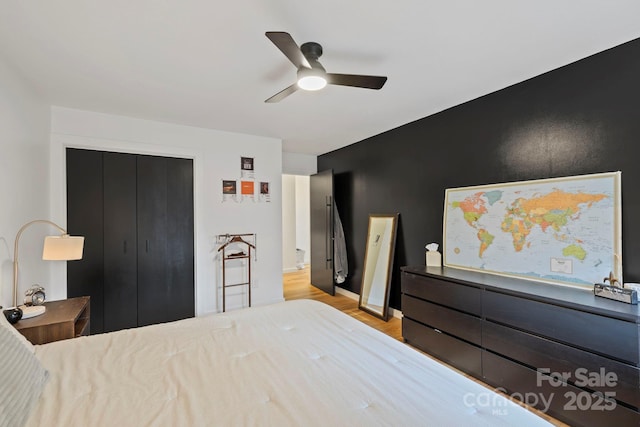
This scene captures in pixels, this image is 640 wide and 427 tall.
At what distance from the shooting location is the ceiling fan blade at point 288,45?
1.46 metres

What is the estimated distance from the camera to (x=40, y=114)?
2.65 metres

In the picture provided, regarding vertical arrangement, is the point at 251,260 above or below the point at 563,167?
below

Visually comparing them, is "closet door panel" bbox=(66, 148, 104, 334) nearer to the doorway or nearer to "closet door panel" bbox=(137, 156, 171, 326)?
"closet door panel" bbox=(137, 156, 171, 326)

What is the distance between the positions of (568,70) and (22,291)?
15.1ft

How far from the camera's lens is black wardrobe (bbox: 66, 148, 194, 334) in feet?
10.2

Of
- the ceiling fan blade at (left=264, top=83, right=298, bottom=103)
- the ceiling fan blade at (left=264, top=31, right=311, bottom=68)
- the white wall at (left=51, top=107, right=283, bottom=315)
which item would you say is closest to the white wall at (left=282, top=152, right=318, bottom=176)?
the white wall at (left=51, top=107, right=283, bottom=315)

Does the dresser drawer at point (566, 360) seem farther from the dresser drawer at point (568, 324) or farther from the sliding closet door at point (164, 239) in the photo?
the sliding closet door at point (164, 239)

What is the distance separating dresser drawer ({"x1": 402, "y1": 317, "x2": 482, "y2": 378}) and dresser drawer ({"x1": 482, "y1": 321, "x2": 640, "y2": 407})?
19 centimetres

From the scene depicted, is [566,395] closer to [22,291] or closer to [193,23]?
[193,23]

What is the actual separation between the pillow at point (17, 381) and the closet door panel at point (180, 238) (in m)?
2.39

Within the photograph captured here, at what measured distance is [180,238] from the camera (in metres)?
3.56

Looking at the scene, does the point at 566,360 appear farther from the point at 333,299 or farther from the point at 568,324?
the point at 333,299

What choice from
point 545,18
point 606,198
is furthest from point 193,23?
point 606,198

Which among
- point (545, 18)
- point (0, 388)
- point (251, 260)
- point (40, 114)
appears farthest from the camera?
point (251, 260)
